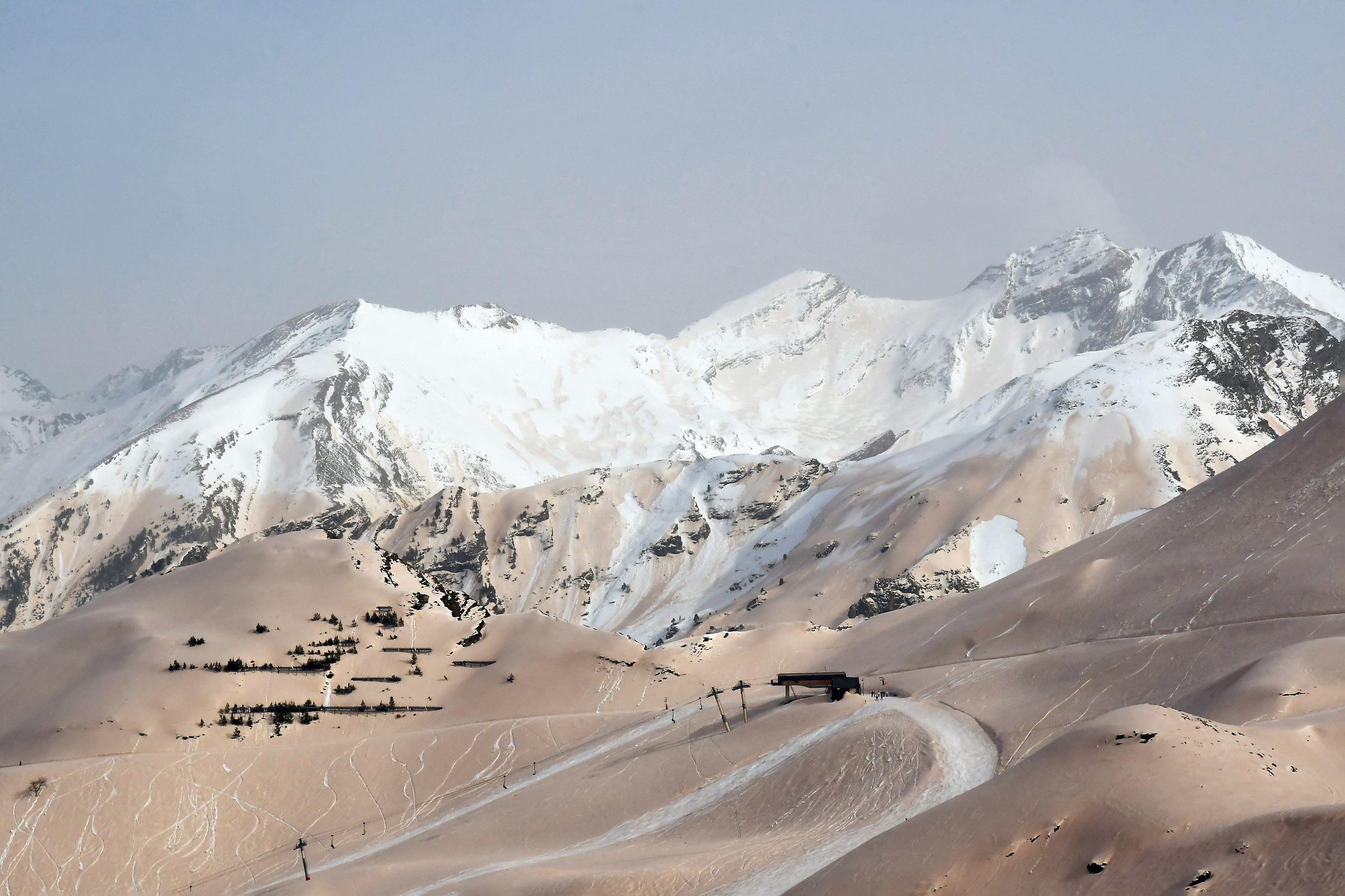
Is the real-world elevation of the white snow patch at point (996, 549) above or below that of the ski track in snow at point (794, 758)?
above

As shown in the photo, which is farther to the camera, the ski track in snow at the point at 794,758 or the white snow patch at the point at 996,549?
the white snow patch at the point at 996,549

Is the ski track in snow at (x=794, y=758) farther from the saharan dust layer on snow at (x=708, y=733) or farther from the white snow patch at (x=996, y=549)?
the white snow patch at (x=996, y=549)

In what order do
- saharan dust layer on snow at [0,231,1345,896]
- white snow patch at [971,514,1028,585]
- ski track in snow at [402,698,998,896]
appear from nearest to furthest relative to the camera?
saharan dust layer on snow at [0,231,1345,896], ski track in snow at [402,698,998,896], white snow patch at [971,514,1028,585]

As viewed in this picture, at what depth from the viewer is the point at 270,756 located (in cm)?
7019

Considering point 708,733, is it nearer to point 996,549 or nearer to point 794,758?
point 794,758

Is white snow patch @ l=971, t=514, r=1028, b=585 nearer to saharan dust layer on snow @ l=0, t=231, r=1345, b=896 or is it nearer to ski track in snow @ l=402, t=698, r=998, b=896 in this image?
saharan dust layer on snow @ l=0, t=231, r=1345, b=896

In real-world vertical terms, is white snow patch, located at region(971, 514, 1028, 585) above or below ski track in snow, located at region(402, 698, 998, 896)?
above

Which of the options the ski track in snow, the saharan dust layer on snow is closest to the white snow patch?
the saharan dust layer on snow

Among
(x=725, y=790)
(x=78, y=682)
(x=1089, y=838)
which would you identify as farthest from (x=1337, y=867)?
(x=78, y=682)

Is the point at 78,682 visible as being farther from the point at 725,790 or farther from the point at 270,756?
the point at 725,790

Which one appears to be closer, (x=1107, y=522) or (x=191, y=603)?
(x=191, y=603)

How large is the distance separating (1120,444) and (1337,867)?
A: 478 feet

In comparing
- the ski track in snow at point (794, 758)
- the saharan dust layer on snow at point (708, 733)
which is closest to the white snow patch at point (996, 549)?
the saharan dust layer on snow at point (708, 733)

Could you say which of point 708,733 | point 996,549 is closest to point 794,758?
point 708,733
